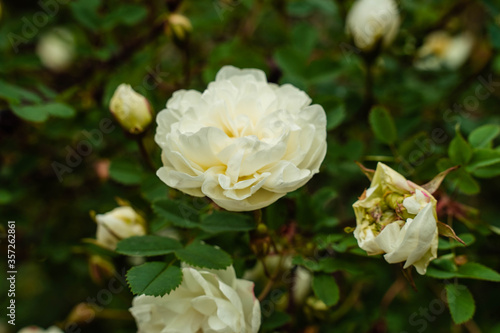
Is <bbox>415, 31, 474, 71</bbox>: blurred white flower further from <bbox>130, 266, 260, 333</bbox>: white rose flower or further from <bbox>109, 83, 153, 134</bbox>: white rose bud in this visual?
<bbox>130, 266, 260, 333</bbox>: white rose flower

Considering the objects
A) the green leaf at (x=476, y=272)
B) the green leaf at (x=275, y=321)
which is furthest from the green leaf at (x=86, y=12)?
the green leaf at (x=476, y=272)

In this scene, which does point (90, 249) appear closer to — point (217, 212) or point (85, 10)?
point (217, 212)

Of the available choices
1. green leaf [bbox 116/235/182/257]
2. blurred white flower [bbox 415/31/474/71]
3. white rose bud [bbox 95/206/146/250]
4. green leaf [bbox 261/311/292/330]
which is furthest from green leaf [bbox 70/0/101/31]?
blurred white flower [bbox 415/31/474/71]

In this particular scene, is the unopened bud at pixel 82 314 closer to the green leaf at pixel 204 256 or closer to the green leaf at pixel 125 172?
the green leaf at pixel 125 172

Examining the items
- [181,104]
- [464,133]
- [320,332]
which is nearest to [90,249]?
[181,104]

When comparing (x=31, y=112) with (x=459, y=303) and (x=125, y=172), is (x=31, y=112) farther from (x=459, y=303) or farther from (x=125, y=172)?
(x=459, y=303)

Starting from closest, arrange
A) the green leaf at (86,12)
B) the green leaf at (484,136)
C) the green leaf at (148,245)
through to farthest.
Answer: the green leaf at (148,245)
the green leaf at (484,136)
the green leaf at (86,12)

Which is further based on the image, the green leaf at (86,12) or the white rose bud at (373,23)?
the green leaf at (86,12)

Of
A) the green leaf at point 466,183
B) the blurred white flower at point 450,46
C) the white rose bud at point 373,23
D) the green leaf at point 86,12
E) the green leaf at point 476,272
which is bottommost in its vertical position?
the blurred white flower at point 450,46
